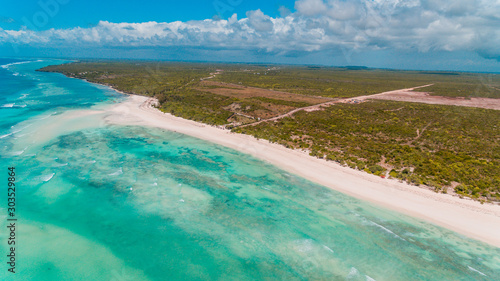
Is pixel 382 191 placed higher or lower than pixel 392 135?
lower

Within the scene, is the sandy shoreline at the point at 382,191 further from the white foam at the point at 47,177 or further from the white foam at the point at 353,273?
the white foam at the point at 47,177

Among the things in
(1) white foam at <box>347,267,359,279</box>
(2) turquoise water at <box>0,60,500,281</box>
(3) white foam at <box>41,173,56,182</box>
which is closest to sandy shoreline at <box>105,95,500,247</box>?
(2) turquoise water at <box>0,60,500,281</box>

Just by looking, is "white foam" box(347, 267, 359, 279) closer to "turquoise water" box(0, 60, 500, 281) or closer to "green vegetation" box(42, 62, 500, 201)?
"turquoise water" box(0, 60, 500, 281)

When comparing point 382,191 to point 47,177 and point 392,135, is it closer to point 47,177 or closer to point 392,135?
point 392,135

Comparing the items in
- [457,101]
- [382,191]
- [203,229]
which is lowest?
[203,229]

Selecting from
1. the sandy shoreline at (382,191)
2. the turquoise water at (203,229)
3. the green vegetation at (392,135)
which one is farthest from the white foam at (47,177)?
the green vegetation at (392,135)

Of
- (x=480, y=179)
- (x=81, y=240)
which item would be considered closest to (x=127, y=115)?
(x=81, y=240)

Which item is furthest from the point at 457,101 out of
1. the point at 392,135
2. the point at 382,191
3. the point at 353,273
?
the point at 353,273
